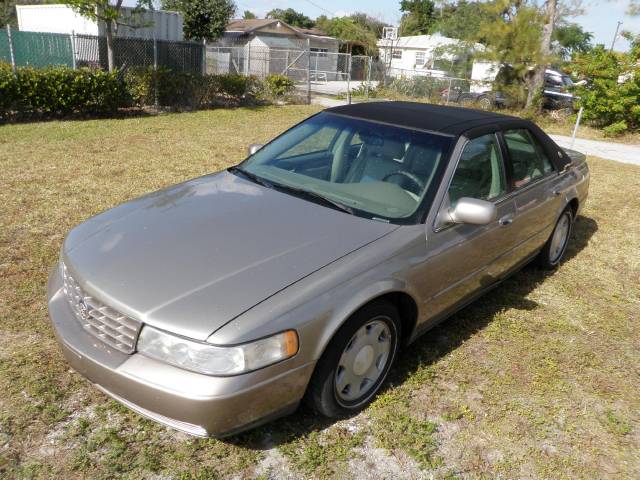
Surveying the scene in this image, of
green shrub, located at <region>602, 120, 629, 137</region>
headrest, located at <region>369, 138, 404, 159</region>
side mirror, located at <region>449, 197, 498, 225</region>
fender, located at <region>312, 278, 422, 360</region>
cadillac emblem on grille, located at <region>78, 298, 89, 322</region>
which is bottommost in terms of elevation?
green shrub, located at <region>602, 120, 629, 137</region>

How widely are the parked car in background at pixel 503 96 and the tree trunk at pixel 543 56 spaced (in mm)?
408

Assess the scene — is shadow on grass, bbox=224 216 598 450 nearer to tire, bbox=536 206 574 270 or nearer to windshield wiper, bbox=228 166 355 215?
tire, bbox=536 206 574 270

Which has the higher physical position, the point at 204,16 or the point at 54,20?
the point at 204,16

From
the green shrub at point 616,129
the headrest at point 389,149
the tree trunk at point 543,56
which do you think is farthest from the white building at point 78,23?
the headrest at point 389,149

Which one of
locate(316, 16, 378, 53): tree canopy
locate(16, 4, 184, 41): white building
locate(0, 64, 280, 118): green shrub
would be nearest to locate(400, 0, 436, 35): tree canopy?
locate(316, 16, 378, 53): tree canopy

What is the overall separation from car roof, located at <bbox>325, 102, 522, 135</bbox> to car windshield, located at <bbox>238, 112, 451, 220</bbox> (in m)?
0.08

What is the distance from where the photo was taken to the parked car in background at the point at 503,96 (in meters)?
17.8

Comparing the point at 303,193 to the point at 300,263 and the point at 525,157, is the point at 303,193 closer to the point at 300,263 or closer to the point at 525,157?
the point at 300,263

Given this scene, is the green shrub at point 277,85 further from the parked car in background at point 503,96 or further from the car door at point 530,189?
the car door at point 530,189

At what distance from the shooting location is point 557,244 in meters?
4.95

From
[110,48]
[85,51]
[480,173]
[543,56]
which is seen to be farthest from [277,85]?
[480,173]

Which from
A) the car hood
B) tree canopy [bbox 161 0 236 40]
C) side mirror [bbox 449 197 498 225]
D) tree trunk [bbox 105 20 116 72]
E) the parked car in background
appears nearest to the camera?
the car hood

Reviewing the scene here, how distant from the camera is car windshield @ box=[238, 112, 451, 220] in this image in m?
3.18

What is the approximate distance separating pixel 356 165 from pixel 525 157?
1.49 meters
